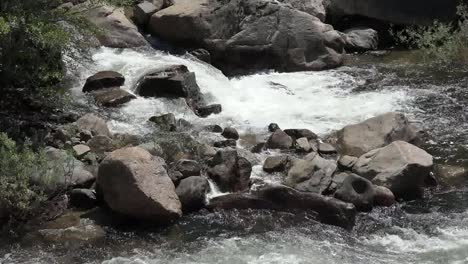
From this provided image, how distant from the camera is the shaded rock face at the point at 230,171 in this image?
35.2ft

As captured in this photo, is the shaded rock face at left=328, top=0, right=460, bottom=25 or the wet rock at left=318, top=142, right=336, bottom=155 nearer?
the wet rock at left=318, top=142, right=336, bottom=155

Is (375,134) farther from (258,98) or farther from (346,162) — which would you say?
(258,98)

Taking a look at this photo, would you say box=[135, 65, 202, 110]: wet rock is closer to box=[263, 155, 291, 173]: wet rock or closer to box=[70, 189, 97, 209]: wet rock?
box=[263, 155, 291, 173]: wet rock

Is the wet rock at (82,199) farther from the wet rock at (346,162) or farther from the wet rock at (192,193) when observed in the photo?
the wet rock at (346,162)

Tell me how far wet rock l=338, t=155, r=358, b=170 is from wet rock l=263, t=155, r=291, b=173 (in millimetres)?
905

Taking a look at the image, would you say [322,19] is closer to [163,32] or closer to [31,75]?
[163,32]

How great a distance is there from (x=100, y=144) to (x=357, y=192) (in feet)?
15.1

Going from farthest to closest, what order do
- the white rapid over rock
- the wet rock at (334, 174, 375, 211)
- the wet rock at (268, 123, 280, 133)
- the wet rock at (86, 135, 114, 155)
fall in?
the white rapid over rock → the wet rock at (268, 123, 280, 133) → the wet rock at (86, 135, 114, 155) → the wet rock at (334, 174, 375, 211)

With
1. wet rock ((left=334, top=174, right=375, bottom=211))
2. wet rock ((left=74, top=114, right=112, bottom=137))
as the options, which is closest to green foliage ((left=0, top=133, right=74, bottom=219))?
wet rock ((left=74, top=114, right=112, bottom=137))

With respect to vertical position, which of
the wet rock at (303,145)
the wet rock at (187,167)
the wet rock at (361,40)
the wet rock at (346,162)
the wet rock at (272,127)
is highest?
the wet rock at (187,167)

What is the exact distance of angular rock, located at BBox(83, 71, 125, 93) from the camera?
575 inches

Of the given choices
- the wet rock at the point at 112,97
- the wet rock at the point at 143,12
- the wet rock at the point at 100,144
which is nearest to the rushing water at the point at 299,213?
the wet rock at the point at 112,97

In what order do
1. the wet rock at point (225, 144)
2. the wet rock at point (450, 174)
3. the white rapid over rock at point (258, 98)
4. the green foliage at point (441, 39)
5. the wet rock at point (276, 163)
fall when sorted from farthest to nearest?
the green foliage at point (441, 39), the white rapid over rock at point (258, 98), the wet rock at point (225, 144), the wet rock at point (276, 163), the wet rock at point (450, 174)

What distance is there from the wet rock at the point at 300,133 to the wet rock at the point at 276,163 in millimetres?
1260
